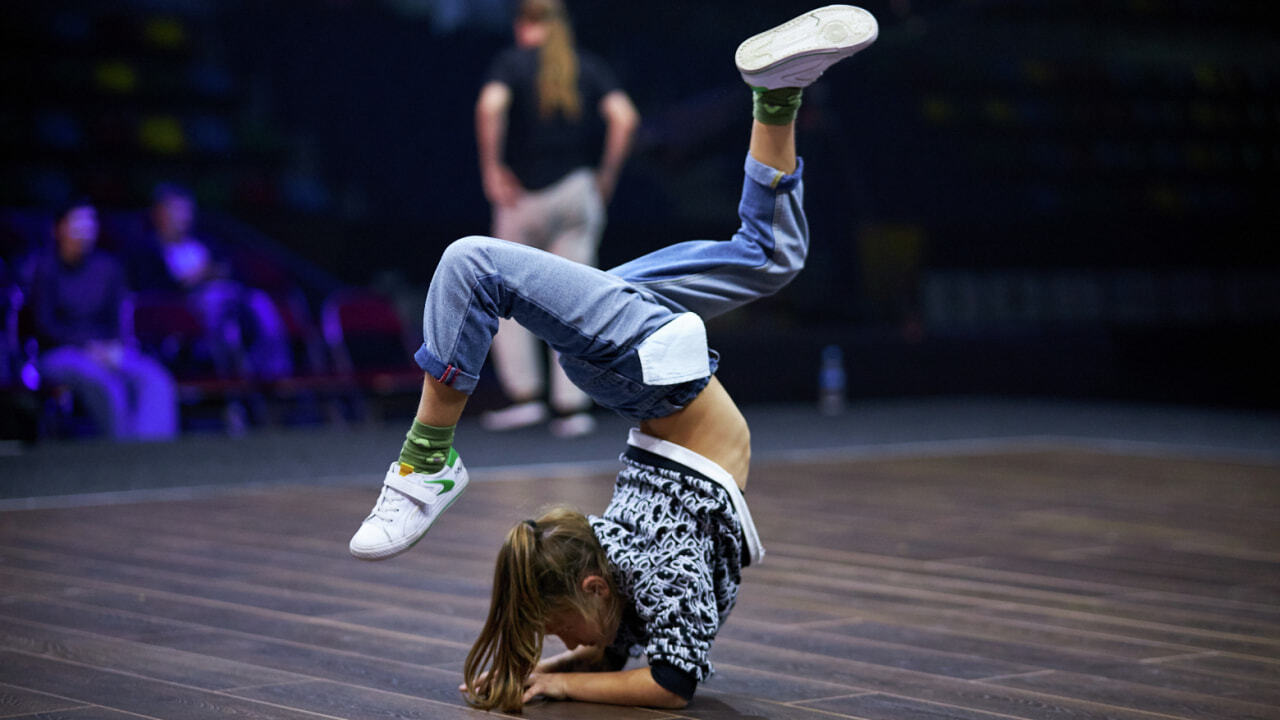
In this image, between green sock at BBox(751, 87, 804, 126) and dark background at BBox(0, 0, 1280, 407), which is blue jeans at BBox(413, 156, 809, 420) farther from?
dark background at BBox(0, 0, 1280, 407)

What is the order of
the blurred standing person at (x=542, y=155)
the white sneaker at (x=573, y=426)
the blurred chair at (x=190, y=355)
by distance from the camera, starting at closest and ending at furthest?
the blurred chair at (x=190, y=355) → the white sneaker at (x=573, y=426) → the blurred standing person at (x=542, y=155)

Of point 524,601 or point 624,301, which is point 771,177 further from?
point 524,601

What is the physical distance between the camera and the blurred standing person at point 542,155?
676 centimetres

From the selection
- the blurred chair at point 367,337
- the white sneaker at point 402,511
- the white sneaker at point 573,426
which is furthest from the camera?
the blurred chair at point 367,337

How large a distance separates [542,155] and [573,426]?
1.24m

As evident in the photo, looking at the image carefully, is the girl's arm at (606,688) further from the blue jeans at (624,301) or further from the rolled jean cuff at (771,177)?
the rolled jean cuff at (771,177)

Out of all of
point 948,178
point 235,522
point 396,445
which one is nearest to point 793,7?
point 948,178

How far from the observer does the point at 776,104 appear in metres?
2.25

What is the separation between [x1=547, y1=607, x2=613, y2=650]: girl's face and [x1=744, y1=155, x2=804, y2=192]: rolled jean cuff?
706 millimetres

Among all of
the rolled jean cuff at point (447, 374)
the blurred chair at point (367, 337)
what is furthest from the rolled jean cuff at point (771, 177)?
the blurred chair at point (367, 337)

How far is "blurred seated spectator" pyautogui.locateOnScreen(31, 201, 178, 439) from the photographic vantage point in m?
6.06

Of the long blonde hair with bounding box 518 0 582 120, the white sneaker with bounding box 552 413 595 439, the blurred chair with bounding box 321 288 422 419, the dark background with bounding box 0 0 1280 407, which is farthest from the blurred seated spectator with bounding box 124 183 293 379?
the long blonde hair with bounding box 518 0 582 120

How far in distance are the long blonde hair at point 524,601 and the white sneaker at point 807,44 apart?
0.73m

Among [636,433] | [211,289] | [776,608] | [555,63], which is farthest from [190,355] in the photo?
[636,433]
